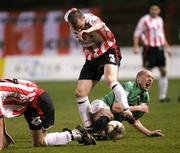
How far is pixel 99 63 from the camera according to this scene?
10.1 m

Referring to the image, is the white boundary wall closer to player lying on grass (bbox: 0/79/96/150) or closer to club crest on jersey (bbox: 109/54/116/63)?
club crest on jersey (bbox: 109/54/116/63)

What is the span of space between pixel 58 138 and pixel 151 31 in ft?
26.7

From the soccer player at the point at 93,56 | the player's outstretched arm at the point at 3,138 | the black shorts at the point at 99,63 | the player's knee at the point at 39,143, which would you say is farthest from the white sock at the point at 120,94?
the player's outstretched arm at the point at 3,138

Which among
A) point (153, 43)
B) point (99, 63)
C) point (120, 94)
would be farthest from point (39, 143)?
point (153, 43)

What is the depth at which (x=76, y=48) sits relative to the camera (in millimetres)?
25766

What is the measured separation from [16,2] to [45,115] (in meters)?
22.3

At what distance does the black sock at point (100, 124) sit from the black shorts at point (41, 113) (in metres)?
0.88

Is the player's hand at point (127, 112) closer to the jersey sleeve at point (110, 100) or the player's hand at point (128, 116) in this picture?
the player's hand at point (128, 116)

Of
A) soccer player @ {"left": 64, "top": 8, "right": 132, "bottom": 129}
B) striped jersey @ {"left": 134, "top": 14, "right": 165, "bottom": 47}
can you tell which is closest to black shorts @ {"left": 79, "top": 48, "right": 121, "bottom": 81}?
soccer player @ {"left": 64, "top": 8, "right": 132, "bottom": 129}

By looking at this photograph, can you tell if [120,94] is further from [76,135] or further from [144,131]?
[76,135]

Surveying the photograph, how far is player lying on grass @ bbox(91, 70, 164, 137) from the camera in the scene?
9641 mm

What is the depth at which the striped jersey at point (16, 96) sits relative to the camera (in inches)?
343

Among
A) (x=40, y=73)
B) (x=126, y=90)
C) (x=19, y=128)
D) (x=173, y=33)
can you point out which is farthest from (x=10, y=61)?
(x=126, y=90)

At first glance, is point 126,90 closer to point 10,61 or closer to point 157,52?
point 157,52
